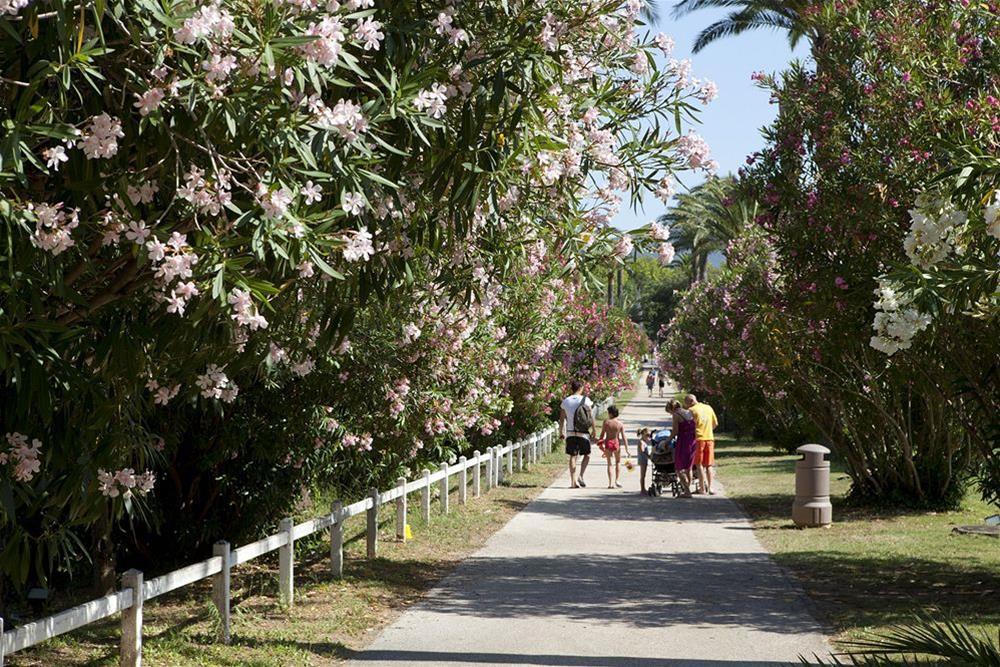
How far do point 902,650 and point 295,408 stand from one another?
624 centimetres

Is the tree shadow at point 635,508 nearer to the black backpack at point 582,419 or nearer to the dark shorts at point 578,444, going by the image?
the dark shorts at point 578,444

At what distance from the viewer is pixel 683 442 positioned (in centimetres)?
2181

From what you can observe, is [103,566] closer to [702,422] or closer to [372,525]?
[372,525]

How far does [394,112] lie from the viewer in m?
5.22

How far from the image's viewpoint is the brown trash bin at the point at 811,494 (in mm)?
17172

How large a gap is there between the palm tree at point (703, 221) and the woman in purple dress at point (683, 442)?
23601 millimetres

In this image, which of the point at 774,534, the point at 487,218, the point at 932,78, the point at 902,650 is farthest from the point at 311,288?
the point at 774,534

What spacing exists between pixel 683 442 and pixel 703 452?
128cm

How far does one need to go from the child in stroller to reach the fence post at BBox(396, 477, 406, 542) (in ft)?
26.4

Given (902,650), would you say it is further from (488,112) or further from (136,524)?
(136,524)

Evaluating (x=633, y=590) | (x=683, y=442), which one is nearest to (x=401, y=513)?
(x=633, y=590)

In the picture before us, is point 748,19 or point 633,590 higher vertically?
point 748,19

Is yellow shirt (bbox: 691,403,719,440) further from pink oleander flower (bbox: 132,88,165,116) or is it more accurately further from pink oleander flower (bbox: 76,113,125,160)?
pink oleander flower (bbox: 76,113,125,160)

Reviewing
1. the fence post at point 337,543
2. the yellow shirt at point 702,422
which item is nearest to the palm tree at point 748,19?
the yellow shirt at point 702,422
